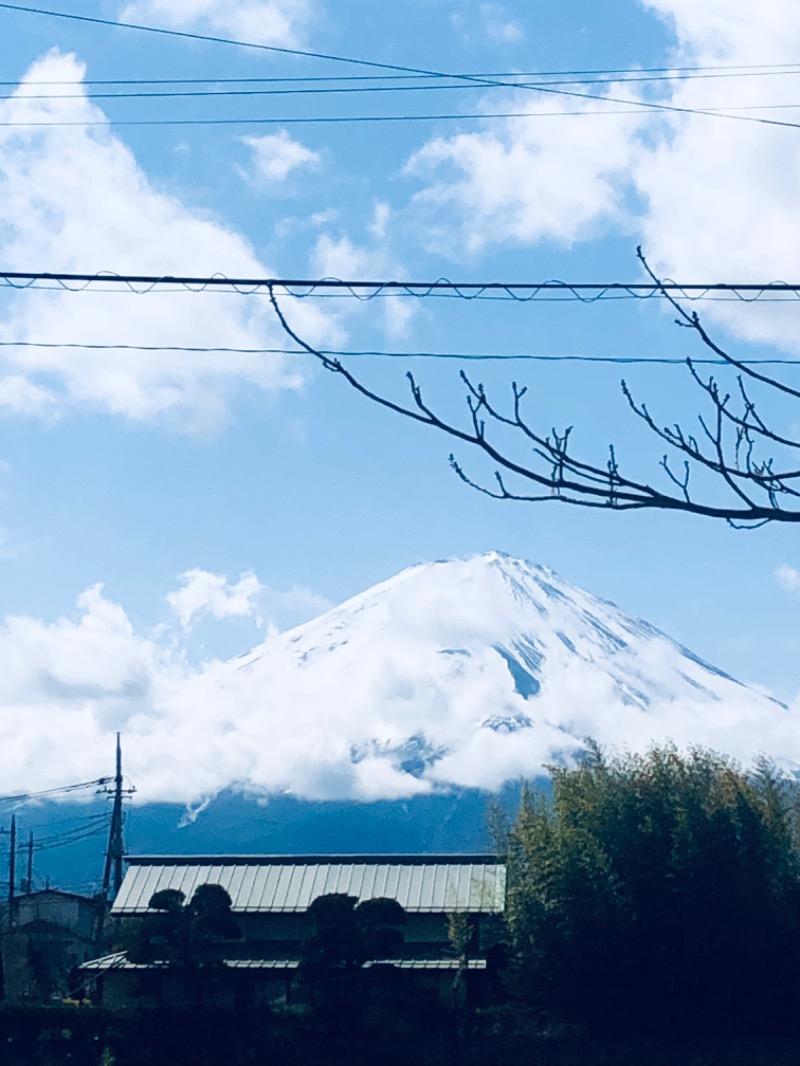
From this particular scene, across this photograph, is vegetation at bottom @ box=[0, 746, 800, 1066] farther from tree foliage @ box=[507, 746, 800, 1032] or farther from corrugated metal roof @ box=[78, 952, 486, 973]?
corrugated metal roof @ box=[78, 952, 486, 973]

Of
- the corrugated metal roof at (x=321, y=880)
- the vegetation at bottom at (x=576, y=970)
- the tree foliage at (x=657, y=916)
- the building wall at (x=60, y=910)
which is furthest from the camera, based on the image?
the building wall at (x=60, y=910)

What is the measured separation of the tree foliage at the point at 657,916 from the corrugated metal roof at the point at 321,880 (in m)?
3.03

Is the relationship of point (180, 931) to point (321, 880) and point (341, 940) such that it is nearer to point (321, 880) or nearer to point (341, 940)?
point (341, 940)

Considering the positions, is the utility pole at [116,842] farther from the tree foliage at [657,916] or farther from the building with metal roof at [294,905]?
the tree foliage at [657,916]

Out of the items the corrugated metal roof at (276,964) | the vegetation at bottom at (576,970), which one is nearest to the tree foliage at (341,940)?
the vegetation at bottom at (576,970)

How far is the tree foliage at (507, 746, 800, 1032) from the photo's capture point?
25.2 meters

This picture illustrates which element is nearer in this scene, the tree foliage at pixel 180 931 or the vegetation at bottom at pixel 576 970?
the vegetation at bottom at pixel 576 970

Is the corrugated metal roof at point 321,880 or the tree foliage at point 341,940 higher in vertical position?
the corrugated metal roof at point 321,880

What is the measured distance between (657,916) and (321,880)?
825 cm

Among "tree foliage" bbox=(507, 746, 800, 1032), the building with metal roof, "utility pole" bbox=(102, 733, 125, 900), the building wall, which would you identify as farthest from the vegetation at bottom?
the building wall

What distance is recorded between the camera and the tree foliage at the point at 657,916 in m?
25.2

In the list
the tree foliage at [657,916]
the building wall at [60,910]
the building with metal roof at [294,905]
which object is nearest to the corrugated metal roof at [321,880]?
the building with metal roof at [294,905]

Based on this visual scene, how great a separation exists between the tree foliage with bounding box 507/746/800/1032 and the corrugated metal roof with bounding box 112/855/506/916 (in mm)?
3034

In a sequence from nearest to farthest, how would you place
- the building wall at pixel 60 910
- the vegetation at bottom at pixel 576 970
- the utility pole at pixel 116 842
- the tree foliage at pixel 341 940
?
the vegetation at bottom at pixel 576 970 → the tree foliage at pixel 341 940 → the utility pole at pixel 116 842 → the building wall at pixel 60 910
